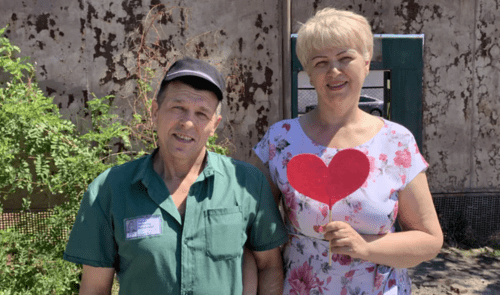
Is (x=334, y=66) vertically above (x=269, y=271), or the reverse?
(x=334, y=66)

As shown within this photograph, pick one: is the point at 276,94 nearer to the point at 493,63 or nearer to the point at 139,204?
the point at 493,63

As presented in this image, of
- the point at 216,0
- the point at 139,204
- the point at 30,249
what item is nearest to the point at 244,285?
the point at 139,204

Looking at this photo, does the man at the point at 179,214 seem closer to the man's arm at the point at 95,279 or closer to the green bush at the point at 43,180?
the man's arm at the point at 95,279

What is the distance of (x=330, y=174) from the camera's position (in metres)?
1.62

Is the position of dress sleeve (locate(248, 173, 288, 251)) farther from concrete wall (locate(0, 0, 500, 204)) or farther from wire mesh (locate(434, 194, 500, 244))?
wire mesh (locate(434, 194, 500, 244))

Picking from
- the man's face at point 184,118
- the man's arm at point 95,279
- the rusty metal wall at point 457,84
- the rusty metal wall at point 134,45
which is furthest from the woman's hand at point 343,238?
the rusty metal wall at point 457,84

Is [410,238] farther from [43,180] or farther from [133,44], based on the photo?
[133,44]

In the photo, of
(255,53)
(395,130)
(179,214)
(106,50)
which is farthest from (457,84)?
(179,214)

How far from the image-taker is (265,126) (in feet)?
16.5

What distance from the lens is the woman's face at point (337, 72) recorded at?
1683mm

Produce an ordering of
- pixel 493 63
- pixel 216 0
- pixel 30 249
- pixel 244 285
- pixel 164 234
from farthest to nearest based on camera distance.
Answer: pixel 493 63 → pixel 216 0 → pixel 30 249 → pixel 244 285 → pixel 164 234

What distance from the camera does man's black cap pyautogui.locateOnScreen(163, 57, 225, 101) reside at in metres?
1.54

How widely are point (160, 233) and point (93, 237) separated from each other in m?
0.22

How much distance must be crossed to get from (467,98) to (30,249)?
5.00m
